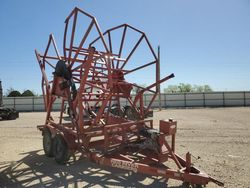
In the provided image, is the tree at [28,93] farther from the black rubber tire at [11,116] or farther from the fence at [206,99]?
the black rubber tire at [11,116]

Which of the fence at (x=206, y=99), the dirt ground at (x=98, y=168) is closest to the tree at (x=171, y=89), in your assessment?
the fence at (x=206, y=99)

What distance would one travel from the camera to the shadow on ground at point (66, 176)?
5098 mm

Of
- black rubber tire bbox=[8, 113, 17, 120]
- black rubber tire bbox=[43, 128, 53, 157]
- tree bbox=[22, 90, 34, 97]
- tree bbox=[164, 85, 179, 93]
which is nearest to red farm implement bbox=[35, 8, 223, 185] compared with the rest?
black rubber tire bbox=[43, 128, 53, 157]

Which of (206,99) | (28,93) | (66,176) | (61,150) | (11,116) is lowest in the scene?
(66,176)

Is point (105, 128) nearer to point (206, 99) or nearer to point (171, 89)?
point (206, 99)

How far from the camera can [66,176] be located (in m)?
5.53

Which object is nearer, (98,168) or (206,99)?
(98,168)

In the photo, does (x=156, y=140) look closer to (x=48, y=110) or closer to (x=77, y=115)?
(x=77, y=115)

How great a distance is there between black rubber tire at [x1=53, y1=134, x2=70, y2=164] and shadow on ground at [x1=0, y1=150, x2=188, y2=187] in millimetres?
166

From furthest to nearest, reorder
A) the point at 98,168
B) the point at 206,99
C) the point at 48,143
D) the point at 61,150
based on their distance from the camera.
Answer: the point at 206,99 → the point at 48,143 → the point at 61,150 → the point at 98,168

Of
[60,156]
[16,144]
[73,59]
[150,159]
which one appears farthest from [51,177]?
[16,144]

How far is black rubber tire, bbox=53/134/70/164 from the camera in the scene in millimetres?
6188

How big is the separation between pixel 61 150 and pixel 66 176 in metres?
0.87

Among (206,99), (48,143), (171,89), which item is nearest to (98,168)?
(48,143)
